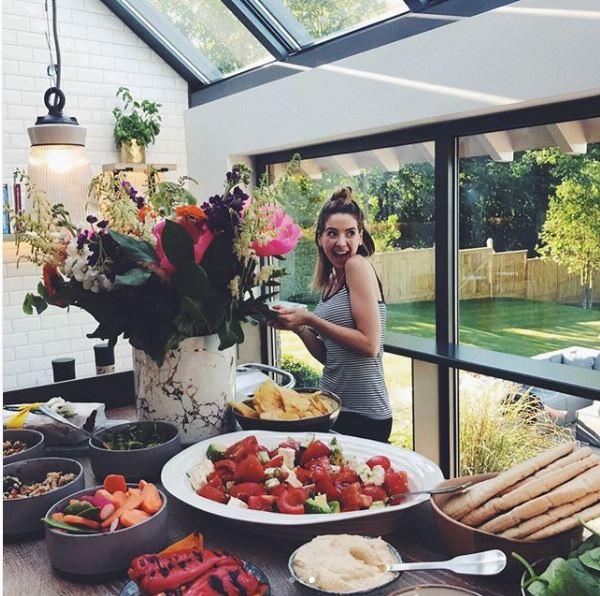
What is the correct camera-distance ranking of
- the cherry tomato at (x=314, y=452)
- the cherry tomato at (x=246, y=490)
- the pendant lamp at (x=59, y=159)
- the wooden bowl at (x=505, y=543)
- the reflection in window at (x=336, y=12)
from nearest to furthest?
the wooden bowl at (x=505, y=543), the cherry tomato at (x=246, y=490), the cherry tomato at (x=314, y=452), the pendant lamp at (x=59, y=159), the reflection in window at (x=336, y=12)

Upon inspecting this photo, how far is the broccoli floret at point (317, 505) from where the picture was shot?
3.28 feet

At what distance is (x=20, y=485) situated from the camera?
109 cm

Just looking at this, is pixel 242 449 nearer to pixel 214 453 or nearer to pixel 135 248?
pixel 214 453

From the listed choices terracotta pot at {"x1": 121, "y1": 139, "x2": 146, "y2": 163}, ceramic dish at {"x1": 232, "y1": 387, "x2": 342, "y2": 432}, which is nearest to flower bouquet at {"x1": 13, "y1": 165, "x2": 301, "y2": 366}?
ceramic dish at {"x1": 232, "y1": 387, "x2": 342, "y2": 432}

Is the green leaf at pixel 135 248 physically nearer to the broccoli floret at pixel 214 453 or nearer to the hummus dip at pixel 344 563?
the broccoli floret at pixel 214 453

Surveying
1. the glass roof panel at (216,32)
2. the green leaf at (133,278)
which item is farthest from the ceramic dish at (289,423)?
the glass roof panel at (216,32)

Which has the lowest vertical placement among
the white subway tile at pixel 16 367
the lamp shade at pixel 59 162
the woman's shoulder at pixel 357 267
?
the white subway tile at pixel 16 367

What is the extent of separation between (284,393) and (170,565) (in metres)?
0.64

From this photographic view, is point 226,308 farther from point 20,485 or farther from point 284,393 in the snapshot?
point 20,485

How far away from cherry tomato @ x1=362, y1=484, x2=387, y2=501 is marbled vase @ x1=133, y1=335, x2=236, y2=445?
17.1 inches

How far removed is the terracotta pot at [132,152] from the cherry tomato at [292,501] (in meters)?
3.31

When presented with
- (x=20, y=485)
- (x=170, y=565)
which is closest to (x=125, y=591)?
(x=170, y=565)

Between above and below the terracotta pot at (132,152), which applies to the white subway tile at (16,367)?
below

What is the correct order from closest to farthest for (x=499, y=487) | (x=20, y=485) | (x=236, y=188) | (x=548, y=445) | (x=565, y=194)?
(x=499, y=487)
(x=20, y=485)
(x=236, y=188)
(x=565, y=194)
(x=548, y=445)
